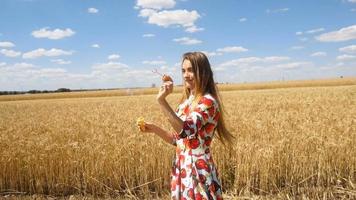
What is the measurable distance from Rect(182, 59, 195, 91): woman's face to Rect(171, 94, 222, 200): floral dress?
0.39ft

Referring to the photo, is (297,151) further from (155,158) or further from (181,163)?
(181,163)

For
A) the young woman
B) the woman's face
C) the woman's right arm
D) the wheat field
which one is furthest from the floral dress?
the wheat field

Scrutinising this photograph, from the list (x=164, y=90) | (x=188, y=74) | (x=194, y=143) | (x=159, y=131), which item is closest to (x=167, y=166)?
(x=159, y=131)

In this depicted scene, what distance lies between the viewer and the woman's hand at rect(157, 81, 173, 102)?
10.5 ft

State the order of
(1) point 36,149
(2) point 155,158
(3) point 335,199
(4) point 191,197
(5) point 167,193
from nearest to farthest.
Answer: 1. (4) point 191,197
2. (3) point 335,199
3. (5) point 167,193
4. (2) point 155,158
5. (1) point 36,149

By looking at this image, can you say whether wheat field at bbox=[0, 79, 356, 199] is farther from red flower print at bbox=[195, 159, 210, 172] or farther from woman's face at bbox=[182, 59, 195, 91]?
woman's face at bbox=[182, 59, 195, 91]

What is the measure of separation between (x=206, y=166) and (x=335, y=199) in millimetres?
4137

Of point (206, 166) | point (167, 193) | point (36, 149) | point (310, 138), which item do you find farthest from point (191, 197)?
point (36, 149)

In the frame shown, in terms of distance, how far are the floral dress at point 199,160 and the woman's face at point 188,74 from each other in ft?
0.39

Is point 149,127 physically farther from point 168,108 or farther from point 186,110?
point 168,108

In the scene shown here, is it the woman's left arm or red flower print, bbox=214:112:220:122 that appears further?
red flower print, bbox=214:112:220:122

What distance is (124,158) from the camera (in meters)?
7.86

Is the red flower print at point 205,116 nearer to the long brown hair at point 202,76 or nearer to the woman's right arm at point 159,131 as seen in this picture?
the long brown hair at point 202,76

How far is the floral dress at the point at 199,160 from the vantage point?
3389 millimetres
